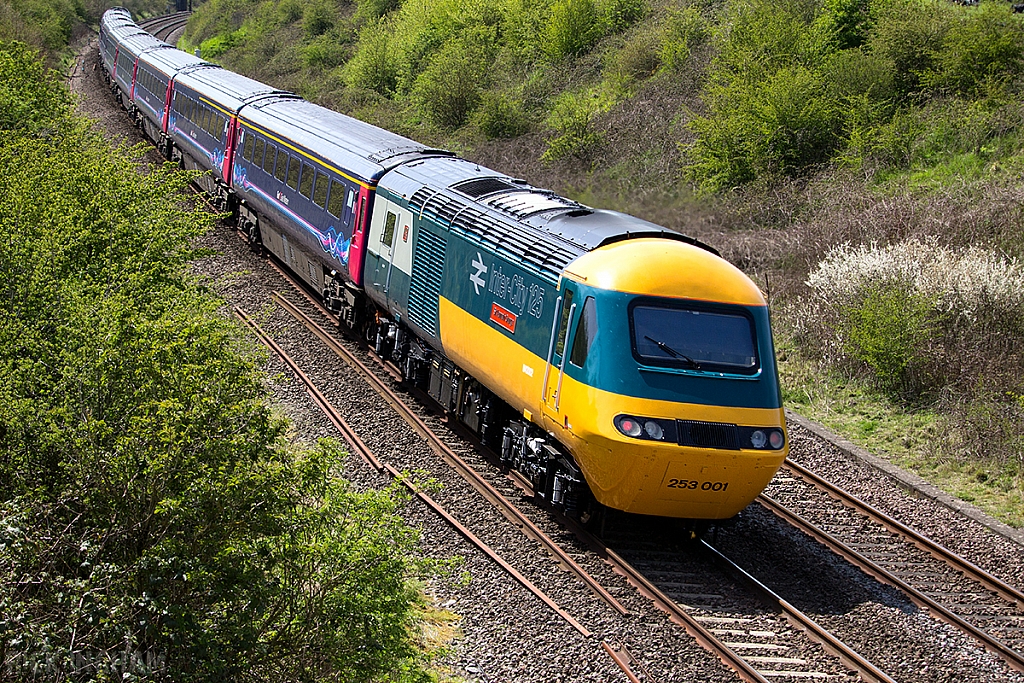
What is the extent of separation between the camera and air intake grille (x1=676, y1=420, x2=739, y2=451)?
914 centimetres

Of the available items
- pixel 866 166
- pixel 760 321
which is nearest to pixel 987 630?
pixel 760 321

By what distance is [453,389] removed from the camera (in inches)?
507

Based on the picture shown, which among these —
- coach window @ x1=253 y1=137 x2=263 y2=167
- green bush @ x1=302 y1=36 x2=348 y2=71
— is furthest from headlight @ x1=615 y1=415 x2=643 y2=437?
green bush @ x1=302 y1=36 x2=348 y2=71

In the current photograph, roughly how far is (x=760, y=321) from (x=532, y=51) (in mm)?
29181

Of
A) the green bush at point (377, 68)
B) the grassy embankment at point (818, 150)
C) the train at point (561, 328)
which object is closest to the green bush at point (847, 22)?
the grassy embankment at point (818, 150)

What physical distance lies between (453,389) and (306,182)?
6.40m

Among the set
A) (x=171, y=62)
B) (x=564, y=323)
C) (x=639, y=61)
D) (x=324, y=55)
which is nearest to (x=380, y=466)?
(x=564, y=323)

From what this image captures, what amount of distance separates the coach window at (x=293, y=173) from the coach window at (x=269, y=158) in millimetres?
960

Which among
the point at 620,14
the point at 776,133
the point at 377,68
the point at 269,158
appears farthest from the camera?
the point at 377,68

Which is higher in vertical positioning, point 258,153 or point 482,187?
point 482,187

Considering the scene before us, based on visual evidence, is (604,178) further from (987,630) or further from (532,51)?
(987,630)

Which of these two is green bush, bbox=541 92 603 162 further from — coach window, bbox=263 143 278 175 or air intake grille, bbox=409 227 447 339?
air intake grille, bbox=409 227 447 339

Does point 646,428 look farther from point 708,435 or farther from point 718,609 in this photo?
point 718,609

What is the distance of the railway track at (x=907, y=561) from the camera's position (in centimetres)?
928
